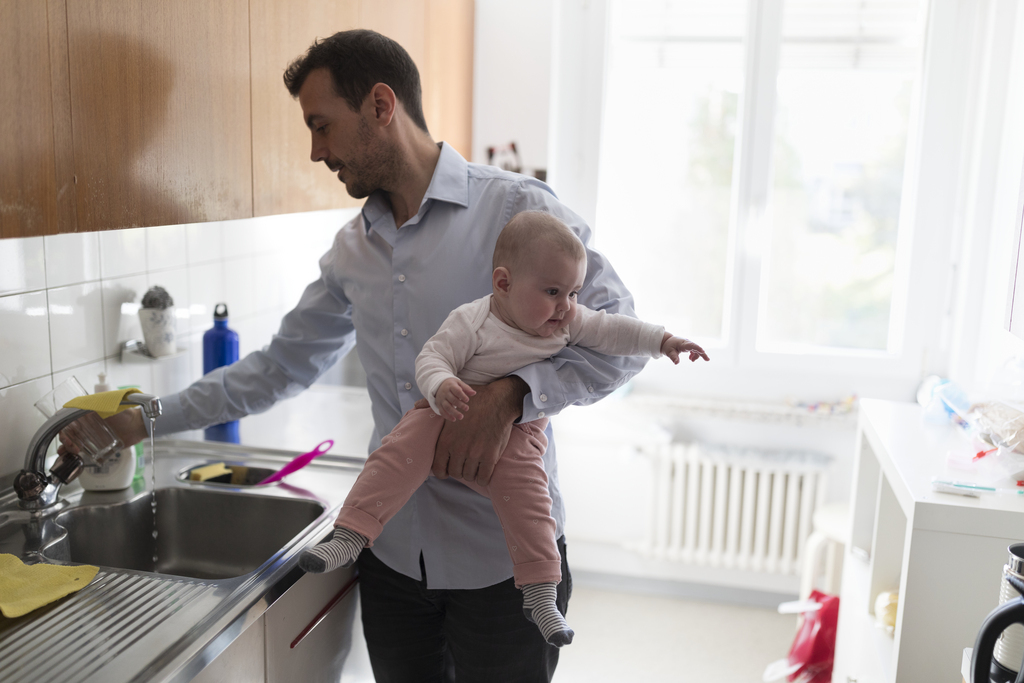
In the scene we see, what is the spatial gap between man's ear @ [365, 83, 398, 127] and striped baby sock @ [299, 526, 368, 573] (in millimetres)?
680

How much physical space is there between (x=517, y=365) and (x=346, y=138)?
494 mm

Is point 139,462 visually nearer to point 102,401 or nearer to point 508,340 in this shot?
point 102,401

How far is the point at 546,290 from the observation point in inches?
45.9

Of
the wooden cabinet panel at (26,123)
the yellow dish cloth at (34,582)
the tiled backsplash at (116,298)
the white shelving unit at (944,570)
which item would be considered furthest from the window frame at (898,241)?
the wooden cabinet panel at (26,123)

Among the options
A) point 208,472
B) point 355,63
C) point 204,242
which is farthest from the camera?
point 204,242

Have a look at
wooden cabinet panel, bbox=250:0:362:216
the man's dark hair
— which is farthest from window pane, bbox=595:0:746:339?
the man's dark hair

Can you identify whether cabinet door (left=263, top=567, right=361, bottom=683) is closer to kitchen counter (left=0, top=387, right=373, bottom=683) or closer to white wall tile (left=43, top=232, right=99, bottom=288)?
kitchen counter (left=0, top=387, right=373, bottom=683)

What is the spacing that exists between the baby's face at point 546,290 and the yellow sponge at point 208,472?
0.83 m

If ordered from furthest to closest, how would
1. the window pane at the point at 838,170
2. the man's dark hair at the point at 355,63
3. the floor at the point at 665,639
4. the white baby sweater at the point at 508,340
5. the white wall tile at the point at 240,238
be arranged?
1. the window pane at the point at 838,170
2. the floor at the point at 665,639
3. the white wall tile at the point at 240,238
4. the man's dark hair at the point at 355,63
5. the white baby sweater at the point at 508,340

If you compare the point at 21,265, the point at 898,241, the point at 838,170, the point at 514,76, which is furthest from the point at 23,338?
the point at 898,241

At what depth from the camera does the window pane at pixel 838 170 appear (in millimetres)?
2797

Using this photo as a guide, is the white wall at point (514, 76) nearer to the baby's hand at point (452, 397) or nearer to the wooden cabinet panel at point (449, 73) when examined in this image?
the wooden cabinet panel at point (449, 73)

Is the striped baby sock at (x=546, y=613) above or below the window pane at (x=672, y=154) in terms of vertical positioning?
below

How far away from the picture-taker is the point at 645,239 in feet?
10.2
